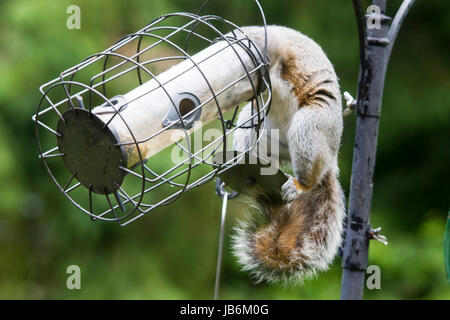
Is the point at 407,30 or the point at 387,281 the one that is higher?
the point at 407,30

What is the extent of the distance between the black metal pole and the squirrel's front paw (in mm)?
260

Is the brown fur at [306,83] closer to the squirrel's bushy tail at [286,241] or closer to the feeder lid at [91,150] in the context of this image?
the squirrel's bushy tail at [286,241]

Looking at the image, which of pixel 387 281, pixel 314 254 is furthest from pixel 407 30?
pixel 314 254

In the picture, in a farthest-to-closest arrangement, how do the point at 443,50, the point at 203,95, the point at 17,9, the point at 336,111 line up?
the point at 443,50 → the point at 17,9 → the point at 336,111 → the point at 203,95

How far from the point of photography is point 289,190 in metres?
1.65

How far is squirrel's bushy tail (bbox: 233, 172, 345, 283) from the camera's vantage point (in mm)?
1601

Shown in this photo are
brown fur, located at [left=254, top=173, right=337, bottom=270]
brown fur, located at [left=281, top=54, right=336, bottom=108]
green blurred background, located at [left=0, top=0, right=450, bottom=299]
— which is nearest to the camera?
brown fur, located at [left=254, top=173, right=337, bottom=270]

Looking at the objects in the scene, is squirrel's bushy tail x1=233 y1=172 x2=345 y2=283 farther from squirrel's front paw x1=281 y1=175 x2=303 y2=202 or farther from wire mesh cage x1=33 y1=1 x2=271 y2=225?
wire mesh cage x1=33 y1=1 x2=271 y2=225

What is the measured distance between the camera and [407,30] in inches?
149

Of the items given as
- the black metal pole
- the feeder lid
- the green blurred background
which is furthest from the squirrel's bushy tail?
the green blurred background

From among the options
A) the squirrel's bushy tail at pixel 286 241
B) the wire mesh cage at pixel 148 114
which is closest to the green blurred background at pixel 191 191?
the squirrel's bushy tail at pixel 286 241

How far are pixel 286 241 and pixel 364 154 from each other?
0.34 meters

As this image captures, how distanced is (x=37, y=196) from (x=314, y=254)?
94.8 inches
